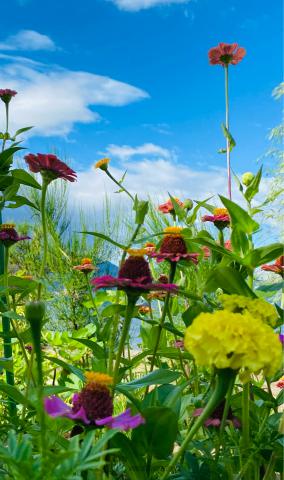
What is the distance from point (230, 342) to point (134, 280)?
0.54ft

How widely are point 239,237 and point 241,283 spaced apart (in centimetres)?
7

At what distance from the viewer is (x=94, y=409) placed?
0.49 meters

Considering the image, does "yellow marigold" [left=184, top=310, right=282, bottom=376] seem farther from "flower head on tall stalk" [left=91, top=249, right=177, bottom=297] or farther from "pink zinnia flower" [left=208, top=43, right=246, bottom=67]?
"pink zinnia flower" [left=208, top=43, right=246, bottom=67]

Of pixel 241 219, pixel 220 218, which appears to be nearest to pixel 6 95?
pixel 220 218

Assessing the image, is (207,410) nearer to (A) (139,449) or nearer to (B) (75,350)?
(A) (139,449)

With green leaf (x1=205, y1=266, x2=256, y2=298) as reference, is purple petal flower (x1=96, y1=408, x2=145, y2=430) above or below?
below

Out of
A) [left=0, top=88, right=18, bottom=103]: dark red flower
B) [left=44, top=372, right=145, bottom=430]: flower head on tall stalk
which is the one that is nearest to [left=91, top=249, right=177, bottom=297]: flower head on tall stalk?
[left=44, top=372, right=145, bottom=430]: flower head on tall stalk

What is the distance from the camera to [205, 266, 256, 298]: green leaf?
0.67 metres

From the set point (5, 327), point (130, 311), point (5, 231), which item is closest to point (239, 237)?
point (130, 311)

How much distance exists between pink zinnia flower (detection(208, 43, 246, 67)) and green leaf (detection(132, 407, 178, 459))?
1.08 m

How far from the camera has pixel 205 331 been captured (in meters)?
0.46

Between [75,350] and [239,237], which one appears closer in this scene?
[239,237]

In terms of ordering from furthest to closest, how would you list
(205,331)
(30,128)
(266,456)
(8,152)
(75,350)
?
(75,350) → (30,128) → (8,152) → (266,456) → (205,331)

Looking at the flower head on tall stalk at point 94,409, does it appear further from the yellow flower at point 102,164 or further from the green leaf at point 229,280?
the yellow flower at point 102,164
